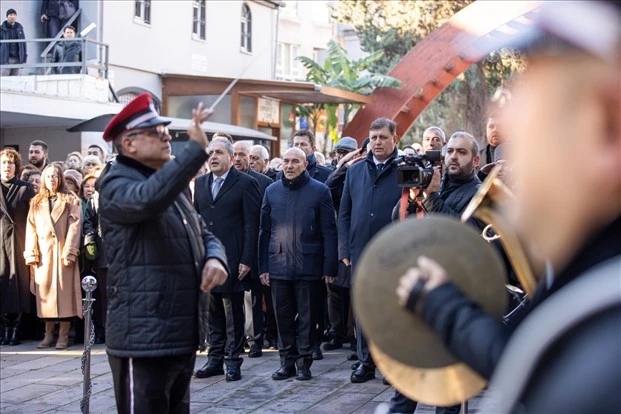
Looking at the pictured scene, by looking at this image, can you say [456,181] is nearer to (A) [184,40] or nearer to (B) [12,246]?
(B) [12,246]

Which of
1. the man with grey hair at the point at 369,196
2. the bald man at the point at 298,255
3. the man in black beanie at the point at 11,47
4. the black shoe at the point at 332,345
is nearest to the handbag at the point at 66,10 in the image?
the man in black beanie at the point at 11,47

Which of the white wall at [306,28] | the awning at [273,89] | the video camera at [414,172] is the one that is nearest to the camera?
the video camera at [414,172]

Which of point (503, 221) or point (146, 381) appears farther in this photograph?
point (146, 381)

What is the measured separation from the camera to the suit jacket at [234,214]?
9.19m

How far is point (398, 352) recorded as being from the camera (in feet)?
7.28

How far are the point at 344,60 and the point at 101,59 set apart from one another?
921 cm

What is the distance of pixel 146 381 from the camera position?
4617 mm

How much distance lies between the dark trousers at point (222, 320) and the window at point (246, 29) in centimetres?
2569

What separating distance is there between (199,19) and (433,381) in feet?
97.6

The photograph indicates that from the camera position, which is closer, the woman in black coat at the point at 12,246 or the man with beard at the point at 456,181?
the man with beard at the point at 456,181

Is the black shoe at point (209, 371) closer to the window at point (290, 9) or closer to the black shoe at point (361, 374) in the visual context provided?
the black shoe at point (361, 374)

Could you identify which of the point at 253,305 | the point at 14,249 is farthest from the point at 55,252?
the point at 253,305

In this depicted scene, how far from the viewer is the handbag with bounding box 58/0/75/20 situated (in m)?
23.1

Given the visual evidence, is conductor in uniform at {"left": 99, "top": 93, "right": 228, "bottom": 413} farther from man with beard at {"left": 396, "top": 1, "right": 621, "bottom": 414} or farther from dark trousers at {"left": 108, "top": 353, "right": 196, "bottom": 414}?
man with beard at {"left": 396, "top": 1, "right": 621, "bottom": 414}
